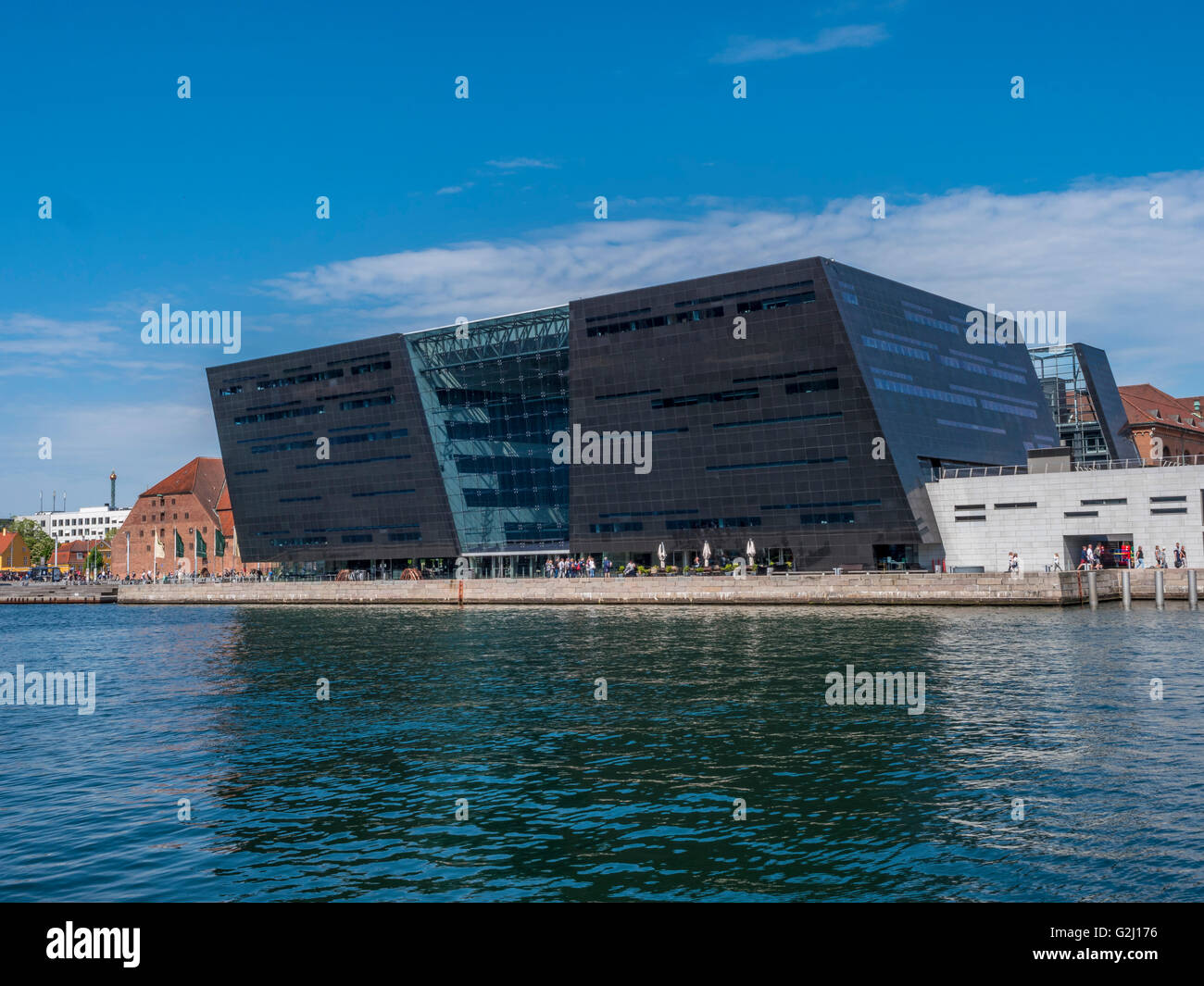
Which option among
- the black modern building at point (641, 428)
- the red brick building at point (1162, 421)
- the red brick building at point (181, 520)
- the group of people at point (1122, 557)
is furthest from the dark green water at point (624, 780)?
the red brick building at point (181, 520)

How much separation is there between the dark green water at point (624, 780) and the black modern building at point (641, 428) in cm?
4010

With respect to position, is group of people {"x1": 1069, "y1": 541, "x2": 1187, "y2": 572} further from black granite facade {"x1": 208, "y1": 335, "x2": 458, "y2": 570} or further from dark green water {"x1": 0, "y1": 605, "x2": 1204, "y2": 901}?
black granite facade {"x1": 208, "y1": 335, "x2": 458, "y2": 570}

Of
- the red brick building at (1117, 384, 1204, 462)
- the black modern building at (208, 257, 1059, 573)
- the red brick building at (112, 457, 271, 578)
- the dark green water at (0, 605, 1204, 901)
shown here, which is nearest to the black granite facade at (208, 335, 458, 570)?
the black modern building at (208, 257, 1059, 573)

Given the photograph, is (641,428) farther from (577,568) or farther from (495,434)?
(495,434)

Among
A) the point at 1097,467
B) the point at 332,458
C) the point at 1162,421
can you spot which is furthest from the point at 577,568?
the point at 1162,421

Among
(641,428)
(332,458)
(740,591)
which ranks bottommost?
(740,591)

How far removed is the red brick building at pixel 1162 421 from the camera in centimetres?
12188

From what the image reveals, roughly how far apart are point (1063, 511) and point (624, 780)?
65.8 metres

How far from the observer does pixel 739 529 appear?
84500 mm

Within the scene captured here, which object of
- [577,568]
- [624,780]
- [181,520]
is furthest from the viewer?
[181,520]

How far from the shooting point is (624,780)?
19.2 m

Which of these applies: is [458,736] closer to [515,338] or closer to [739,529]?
[739,529]

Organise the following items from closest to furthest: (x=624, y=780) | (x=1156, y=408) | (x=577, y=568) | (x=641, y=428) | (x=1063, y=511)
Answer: (x=624, y=780) → (x=1063, y=511) → (x=577, y=568) → (x=641, y=428) → (x=1156, y=408)

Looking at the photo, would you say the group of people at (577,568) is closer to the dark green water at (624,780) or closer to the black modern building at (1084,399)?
the dark green water at (624,780)
